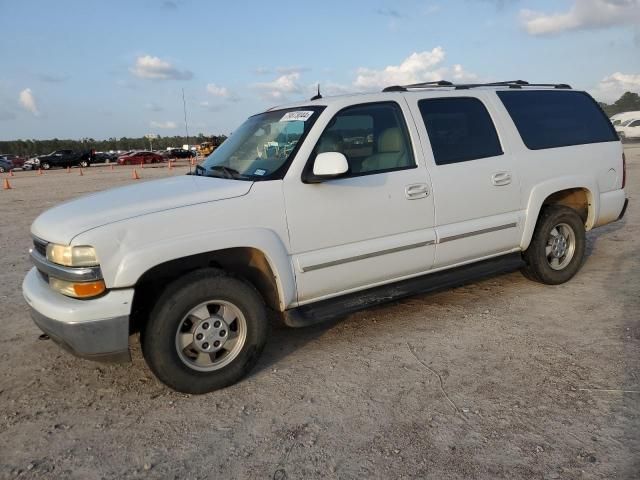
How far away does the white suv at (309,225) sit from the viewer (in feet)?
10.1

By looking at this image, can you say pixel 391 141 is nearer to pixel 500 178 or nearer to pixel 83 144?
pixel 500 178

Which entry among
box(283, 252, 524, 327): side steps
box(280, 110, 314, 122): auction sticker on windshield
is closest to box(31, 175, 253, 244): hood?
box(280, 110, 314, 122): auction sticker on windshield

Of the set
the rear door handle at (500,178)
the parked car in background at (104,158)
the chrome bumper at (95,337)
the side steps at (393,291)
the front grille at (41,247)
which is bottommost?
the parked car in background at (104,158)

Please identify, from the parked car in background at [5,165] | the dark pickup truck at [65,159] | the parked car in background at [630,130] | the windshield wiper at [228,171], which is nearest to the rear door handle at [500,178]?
the windshield wiper at [228,171]

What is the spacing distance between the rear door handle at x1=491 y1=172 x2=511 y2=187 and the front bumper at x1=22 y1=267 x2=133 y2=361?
305cm

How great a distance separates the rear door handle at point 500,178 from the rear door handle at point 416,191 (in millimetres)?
767

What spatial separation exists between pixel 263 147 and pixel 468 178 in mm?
1694

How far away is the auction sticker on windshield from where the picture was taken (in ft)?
12.6

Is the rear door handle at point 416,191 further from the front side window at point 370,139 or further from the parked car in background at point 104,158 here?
the parked car in background at point 104,158

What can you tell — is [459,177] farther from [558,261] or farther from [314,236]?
[558,261]

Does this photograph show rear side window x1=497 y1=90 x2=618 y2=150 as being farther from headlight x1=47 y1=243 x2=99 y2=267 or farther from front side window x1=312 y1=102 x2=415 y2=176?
headlight x1=47 y1=243 x2=99 y2=267

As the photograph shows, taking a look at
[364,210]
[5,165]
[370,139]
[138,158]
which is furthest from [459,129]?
[138,158]

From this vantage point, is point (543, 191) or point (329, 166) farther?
point (543, 191)

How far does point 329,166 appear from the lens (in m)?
3.48
